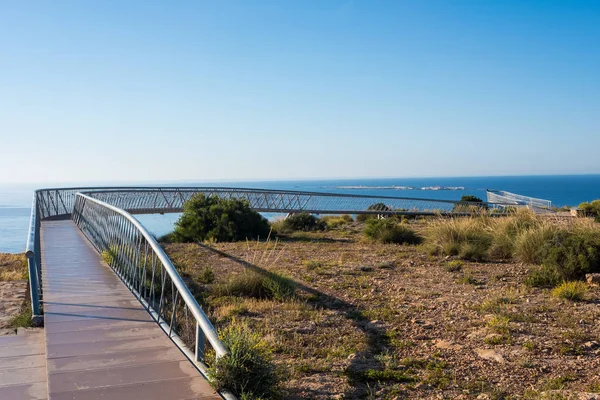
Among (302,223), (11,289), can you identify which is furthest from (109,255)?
(302,223)

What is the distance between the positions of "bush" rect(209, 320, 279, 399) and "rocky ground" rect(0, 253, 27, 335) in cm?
408

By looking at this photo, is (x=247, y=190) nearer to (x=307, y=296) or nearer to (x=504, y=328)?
(x=307, y=296)

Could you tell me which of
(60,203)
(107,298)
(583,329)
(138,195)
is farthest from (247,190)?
(583,329)

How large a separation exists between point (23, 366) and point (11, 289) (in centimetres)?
624

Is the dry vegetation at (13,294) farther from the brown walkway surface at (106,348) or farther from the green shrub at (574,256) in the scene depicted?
the green shrub at (574,256)

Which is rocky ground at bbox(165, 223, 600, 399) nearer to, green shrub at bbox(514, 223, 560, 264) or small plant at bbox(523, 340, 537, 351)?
small plant at bbox(523, 340, 537, 351)

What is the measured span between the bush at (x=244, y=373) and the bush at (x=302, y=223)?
53.6 feet

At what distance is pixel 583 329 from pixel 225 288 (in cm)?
529

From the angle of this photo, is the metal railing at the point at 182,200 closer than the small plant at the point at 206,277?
No

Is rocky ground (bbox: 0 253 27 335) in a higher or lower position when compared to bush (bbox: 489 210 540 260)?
lower

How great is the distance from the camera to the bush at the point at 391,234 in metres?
16.1

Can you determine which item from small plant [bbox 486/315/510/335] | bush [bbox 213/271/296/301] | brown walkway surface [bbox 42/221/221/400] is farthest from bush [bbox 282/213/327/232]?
small plant [bbox 486/315/510/335]

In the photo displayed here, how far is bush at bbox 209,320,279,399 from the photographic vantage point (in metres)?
4.57

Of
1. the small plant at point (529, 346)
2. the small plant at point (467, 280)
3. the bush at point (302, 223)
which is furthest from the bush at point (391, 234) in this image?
the small plant at point (529, 346)
